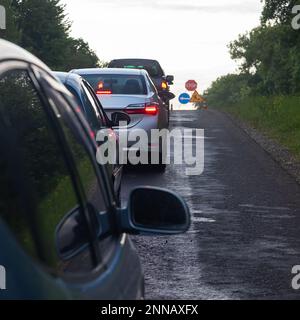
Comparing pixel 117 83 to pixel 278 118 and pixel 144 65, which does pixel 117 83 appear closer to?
pixel 278 118

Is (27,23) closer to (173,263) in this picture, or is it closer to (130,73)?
(130,73)

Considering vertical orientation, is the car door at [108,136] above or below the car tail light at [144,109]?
above

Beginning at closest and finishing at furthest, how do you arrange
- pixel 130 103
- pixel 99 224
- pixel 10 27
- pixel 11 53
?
pixel 11 53, pixel 99 224, pixel 130 103, pixel 10 27

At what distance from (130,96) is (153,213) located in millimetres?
13832

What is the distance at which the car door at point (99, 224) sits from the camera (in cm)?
301

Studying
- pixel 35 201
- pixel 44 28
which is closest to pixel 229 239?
pixel 35 201

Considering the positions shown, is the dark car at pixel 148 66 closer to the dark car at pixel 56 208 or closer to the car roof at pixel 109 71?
the car roof at pixel 109 71

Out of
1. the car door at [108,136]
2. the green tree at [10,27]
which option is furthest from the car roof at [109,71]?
the green tree at [10,27]

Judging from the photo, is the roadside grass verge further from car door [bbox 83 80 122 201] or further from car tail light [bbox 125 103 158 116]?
car door [bbox 83 80 122 201]

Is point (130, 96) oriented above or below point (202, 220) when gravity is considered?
above

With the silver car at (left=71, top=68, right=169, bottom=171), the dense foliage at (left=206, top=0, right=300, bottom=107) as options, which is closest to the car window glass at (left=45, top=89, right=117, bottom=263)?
the silver car at (left=71, top=68, right=169, bottom=171)

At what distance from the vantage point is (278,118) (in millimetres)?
31812

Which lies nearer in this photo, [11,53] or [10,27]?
[11,53]

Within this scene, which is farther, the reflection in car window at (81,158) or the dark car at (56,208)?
the reflection in car window at (81,158)
